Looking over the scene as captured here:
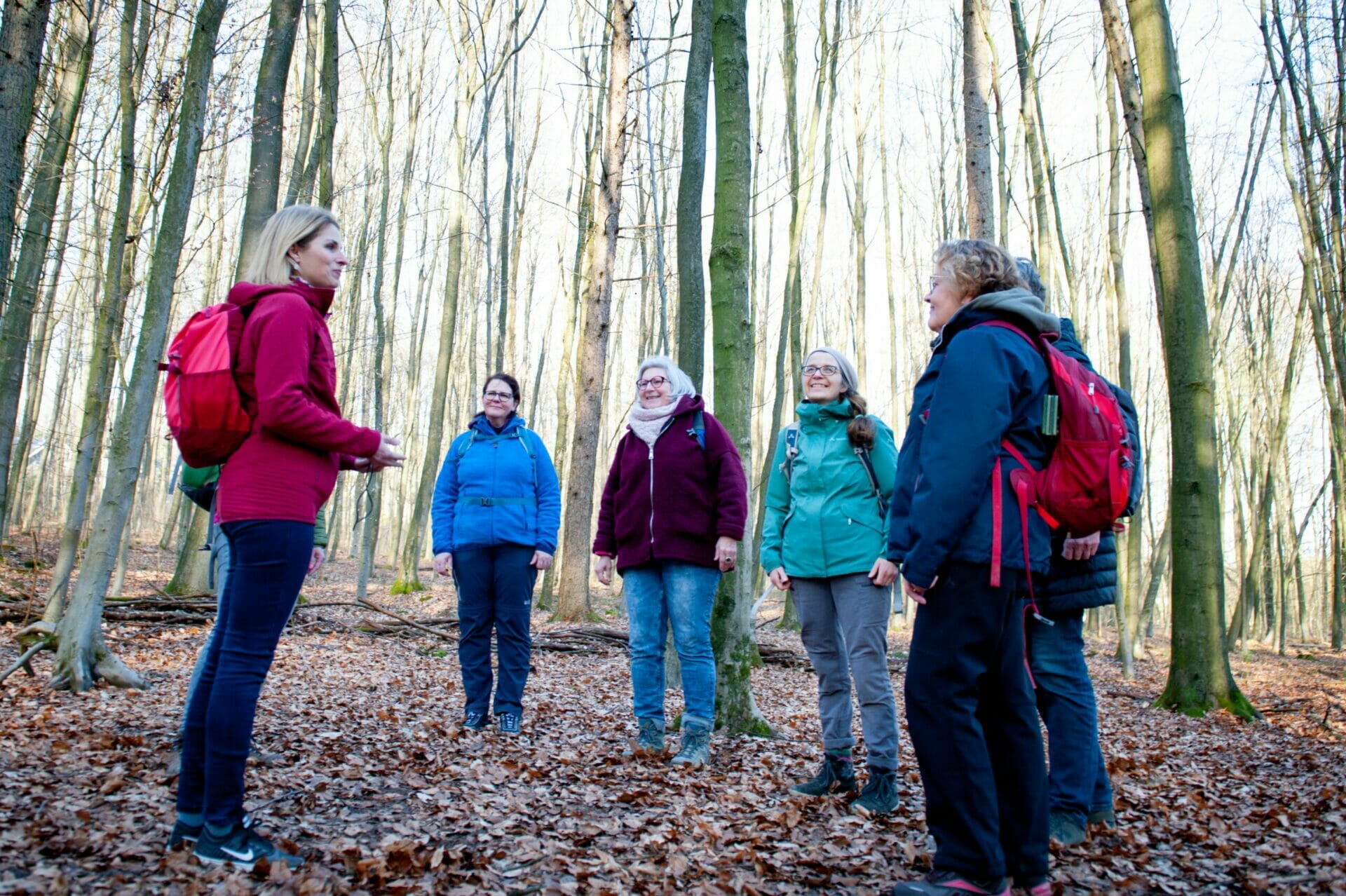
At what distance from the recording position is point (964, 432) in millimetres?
2289

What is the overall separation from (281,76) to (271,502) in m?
5.17

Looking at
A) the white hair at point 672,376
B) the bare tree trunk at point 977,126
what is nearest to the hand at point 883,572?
the white hair at point 672,376

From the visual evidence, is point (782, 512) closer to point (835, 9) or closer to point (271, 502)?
point (271, 502)

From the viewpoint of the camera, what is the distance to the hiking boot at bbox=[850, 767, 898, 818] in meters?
3.25

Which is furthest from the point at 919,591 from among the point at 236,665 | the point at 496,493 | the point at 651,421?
the point at 496,493

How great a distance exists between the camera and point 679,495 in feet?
13.5

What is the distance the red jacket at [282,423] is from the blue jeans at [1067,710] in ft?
8.40

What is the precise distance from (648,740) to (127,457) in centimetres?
352

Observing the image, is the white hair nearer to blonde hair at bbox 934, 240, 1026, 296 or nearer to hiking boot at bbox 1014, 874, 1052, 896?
blonde hair at bbox 934, 240, 1026, 296

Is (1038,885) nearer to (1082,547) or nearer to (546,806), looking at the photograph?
(1082,547)

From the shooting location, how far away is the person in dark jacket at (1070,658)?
2.91m

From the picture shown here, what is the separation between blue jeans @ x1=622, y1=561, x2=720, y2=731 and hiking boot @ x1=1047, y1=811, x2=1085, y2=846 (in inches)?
63.0

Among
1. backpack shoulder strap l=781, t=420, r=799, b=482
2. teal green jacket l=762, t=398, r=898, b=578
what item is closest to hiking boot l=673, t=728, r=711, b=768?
teal green jacket l=762, t=398, r=898, b=578

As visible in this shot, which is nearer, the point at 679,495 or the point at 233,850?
the point at 233,850
